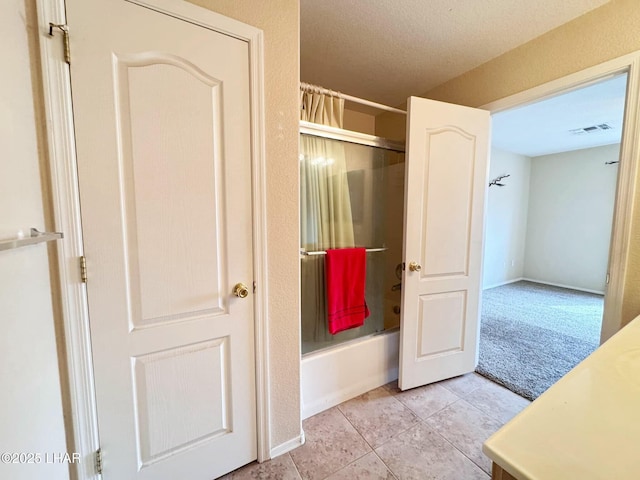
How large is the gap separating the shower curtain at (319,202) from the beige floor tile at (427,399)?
70cm

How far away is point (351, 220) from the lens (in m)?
1.89

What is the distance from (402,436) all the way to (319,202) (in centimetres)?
149

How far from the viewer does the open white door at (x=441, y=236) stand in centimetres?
171

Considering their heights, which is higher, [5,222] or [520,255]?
[5,222]

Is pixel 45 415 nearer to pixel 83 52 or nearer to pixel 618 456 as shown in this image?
pixel 83 52

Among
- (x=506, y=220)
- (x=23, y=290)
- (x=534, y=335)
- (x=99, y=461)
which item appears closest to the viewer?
(x=23, y=290)

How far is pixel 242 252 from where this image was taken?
116 cm

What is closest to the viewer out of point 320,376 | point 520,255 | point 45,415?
point 45,415

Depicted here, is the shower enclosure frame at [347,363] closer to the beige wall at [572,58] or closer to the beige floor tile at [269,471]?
the beige floor tile at [269,471]

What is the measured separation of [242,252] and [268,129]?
58cm

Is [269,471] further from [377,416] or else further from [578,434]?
[578,434]

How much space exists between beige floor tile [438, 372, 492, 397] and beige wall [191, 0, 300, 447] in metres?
1.21

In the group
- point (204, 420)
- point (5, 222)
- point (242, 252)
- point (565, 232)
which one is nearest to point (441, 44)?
point (242, 252)

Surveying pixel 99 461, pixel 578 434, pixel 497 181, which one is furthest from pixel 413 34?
pixel 497 181
